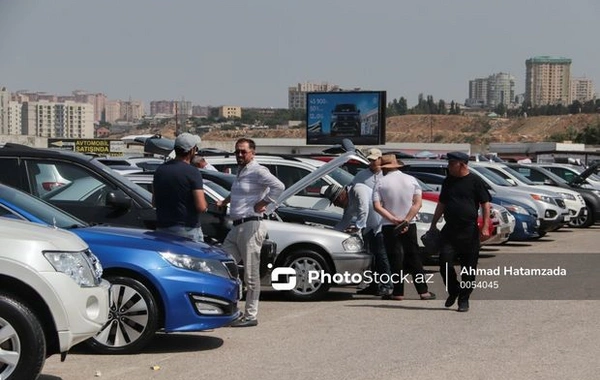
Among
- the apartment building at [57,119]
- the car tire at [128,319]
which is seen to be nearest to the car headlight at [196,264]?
the car tire at [128,319]

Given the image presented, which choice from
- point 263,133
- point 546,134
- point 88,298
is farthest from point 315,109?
point 546,134

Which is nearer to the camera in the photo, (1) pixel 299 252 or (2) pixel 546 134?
(1) pixel 299 252

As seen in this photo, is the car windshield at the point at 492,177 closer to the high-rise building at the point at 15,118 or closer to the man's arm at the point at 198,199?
the man's arm at the point at 198,199

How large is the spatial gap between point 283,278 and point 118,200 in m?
2.49

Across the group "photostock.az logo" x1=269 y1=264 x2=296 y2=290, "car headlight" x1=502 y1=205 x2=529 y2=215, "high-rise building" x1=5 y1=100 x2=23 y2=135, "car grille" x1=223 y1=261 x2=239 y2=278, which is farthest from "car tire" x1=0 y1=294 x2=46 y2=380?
"high-rise building" x1=5 y1=100 x2=23 y2=135

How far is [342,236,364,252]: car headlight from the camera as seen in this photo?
38.8ft

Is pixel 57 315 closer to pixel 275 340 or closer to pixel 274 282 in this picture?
pixel 275 340

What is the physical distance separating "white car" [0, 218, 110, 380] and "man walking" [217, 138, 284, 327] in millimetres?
3020

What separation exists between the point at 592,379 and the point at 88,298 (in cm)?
376

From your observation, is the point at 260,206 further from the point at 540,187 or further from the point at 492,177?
the point at 540,187

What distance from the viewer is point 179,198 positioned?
9516mm

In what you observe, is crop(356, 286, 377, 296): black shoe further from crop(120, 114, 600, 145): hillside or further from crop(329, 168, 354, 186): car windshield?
crop(120, 114, 600, 145): hillside

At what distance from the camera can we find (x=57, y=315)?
6688mm

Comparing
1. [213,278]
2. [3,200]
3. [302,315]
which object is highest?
[3,200]
